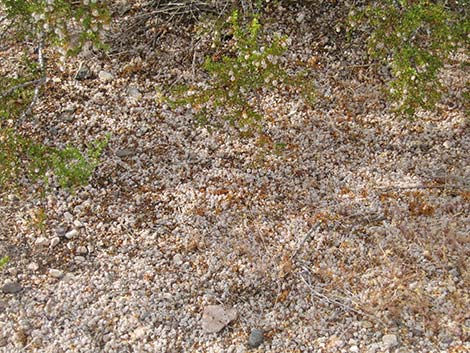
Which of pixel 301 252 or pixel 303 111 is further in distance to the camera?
pixel 303 111

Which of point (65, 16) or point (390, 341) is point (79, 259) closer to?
point (65, 16)

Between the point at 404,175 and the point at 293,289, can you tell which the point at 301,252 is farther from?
the point at 404,175

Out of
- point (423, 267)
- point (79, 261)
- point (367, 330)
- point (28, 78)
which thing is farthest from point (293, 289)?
point (28, 78)

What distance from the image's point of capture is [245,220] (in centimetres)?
445

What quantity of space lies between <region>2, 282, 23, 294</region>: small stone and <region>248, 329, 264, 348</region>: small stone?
1.52 m

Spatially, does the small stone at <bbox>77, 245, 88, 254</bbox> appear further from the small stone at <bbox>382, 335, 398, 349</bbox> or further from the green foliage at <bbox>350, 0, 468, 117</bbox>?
the green foliage at <bbox>350, 0, 468, 117</bbox>

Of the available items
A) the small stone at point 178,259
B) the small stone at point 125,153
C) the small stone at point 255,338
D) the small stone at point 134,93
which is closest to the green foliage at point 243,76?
the small stone at point 134,93

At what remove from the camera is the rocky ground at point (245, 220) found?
152 inches

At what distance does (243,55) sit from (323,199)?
3.69 feet

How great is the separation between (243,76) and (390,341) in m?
1.93

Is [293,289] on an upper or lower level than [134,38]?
lower

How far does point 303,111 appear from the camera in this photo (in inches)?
201

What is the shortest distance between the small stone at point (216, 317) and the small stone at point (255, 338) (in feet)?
0.53

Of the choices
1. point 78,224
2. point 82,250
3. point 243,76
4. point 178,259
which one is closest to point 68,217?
point 78,224
